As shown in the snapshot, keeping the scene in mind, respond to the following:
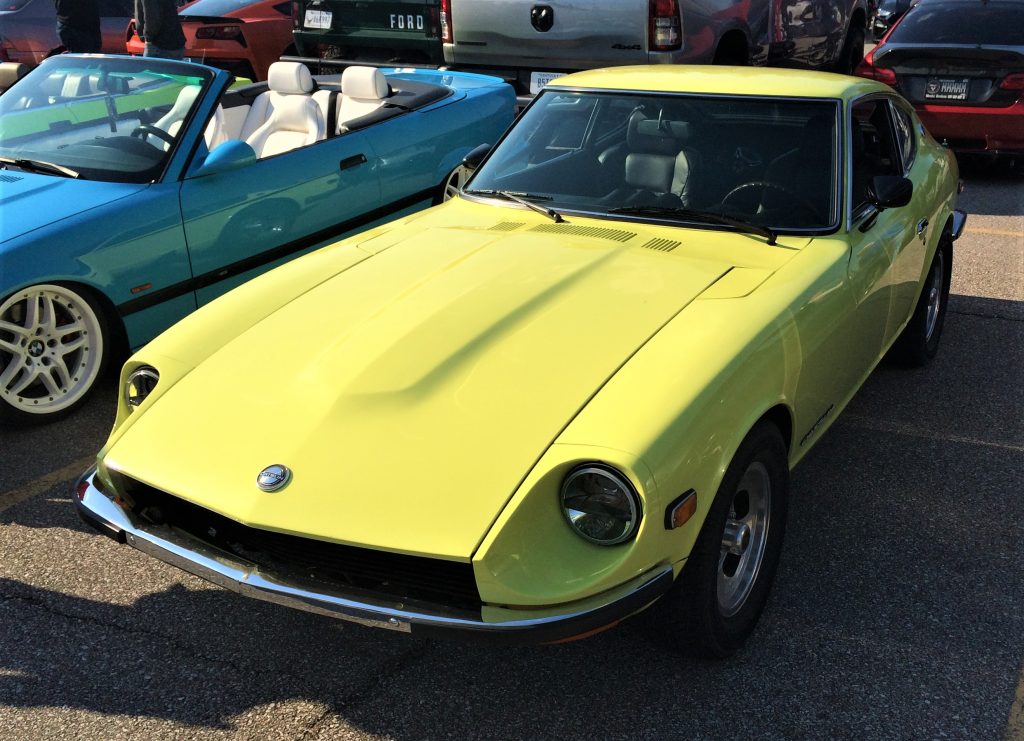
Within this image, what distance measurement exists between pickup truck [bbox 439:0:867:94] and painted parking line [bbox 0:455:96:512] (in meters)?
4.51

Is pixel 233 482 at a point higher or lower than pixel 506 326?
lower

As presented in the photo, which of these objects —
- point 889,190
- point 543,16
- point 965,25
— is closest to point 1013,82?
point 965,25

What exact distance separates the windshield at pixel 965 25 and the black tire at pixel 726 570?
7.01 meters

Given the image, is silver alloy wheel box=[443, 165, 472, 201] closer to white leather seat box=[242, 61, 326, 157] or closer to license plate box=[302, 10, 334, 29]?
white leather seat box=[242, 61, 326, 157]

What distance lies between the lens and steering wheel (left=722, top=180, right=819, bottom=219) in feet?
12.3

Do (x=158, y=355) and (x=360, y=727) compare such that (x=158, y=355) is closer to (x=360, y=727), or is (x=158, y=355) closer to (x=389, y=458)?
(x=389, y=458)

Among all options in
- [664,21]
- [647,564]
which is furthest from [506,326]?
[664,21]

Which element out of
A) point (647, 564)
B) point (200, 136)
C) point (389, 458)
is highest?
point (200, 136)

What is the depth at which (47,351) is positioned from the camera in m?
4.50

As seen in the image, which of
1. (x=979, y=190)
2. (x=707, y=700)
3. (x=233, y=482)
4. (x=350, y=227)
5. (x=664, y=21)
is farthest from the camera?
(x=979, y=190)

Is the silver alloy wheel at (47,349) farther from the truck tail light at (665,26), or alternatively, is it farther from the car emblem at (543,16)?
the truck tail light at (665,26)

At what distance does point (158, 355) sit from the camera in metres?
3.24

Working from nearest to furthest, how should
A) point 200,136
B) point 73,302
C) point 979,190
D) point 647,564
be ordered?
point 647,564, point 73,302, point 200,136, point 979,190

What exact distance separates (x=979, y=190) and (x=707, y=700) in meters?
7.14
